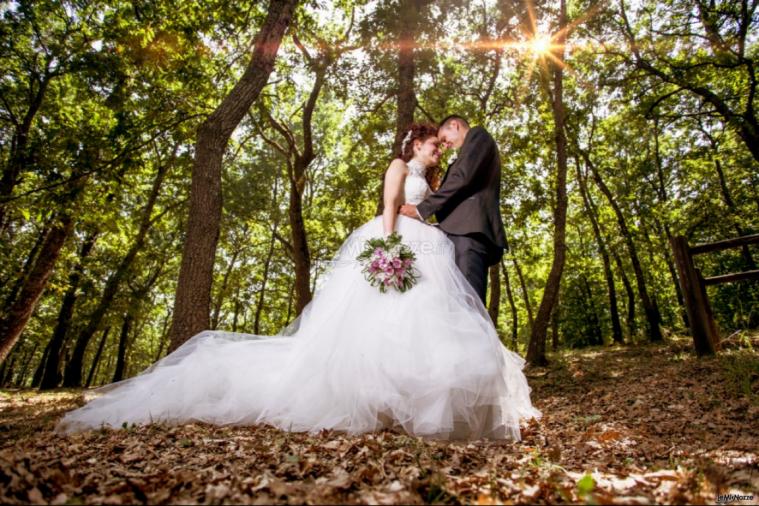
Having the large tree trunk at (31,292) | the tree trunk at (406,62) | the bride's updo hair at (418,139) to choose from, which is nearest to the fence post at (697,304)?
the bride's updo hair at (418,139)

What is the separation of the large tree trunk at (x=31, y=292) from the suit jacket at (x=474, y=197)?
8190mm

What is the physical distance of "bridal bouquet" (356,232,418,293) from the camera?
3797mm

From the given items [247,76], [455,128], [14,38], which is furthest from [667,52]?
[14,38]

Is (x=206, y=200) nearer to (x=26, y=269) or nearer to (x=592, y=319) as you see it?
(x=26, y=269)

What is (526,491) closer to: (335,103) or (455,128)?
(455,128)

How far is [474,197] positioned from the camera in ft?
13.4

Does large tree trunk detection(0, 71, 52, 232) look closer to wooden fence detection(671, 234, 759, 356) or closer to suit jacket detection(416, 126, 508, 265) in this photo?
suit jacket detection(416, 126, 508, 265)

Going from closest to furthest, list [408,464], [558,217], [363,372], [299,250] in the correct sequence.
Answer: [408,464] < [363,372] < [558,217] < [299,250]

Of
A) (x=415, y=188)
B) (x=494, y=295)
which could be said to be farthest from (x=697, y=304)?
(x=494, y=295)

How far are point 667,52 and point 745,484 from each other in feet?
37.1

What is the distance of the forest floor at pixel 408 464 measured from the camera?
5.74 feet

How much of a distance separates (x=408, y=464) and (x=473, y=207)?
2.55 m

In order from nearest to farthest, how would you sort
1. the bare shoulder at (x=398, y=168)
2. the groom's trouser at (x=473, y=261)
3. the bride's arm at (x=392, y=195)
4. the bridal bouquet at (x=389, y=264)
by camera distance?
the bridal bouquet at (x=389, y=264)
the groom's trouser at (x=473, y=261)
the bride's arm at (x=392, y=195)
the bare shoulder at (x=398, y=168)

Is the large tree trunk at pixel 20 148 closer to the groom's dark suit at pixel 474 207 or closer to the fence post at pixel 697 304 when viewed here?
the groom's dark suit at pixel 474 207
